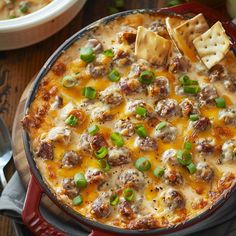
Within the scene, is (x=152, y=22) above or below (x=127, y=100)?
above

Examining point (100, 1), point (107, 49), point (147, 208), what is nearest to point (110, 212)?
point (147, 208)

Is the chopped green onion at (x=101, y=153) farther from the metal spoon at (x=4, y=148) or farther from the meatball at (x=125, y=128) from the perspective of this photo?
the metal spoon at (x=4, y=148)

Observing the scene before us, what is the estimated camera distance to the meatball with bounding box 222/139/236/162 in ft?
10.3

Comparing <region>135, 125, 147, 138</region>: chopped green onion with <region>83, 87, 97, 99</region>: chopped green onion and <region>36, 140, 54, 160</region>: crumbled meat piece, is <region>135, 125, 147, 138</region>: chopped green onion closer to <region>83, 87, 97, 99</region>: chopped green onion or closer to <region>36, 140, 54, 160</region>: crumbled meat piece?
<region>83, 87, 97, 99</region>: chopped green onion

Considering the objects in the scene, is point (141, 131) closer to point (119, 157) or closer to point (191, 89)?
point (119, 157)

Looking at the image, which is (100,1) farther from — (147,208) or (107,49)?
(147,208)

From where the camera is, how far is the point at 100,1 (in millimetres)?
4129

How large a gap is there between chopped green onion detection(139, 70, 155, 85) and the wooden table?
834 millimetres

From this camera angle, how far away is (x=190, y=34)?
3.42 m

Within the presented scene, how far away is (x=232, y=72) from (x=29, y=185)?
1183mm

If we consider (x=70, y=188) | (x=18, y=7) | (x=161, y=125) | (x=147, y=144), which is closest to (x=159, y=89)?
(x=161, y=125)

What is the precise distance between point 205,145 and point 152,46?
0.60 meters

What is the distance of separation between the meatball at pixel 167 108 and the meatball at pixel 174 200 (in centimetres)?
42

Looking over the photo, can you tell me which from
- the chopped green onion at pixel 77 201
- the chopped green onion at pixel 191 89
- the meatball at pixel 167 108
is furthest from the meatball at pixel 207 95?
the chopped green onion at pixel 77 201
